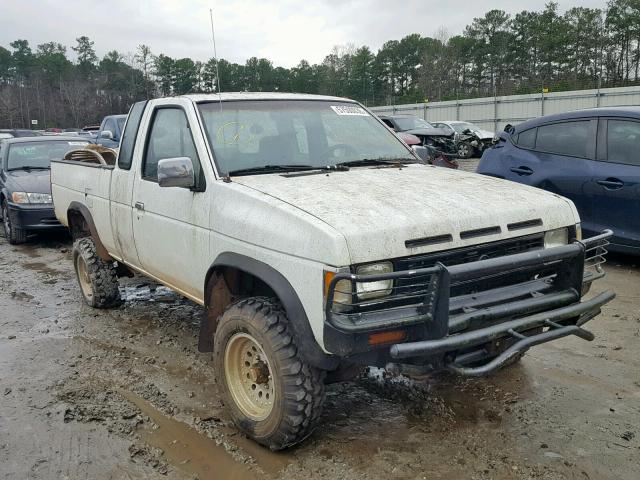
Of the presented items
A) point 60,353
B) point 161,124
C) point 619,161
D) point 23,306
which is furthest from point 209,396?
point 619,161

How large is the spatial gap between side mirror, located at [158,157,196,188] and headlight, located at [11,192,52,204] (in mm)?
6584

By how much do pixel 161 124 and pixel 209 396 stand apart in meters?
2.05

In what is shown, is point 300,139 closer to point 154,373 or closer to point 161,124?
point 161,124

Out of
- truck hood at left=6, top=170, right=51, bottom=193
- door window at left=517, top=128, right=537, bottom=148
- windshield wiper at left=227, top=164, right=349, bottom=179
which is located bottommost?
truck hood at left=6, top=170, right=51, bottom=193

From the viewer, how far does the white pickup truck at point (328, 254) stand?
9.01 ft

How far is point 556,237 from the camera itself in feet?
11.3

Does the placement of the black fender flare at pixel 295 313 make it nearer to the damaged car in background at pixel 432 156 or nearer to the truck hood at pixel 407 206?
the truck hood at pixel 407 206

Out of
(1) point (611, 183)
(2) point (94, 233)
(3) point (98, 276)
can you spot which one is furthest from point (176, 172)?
(1) point (611, 183)

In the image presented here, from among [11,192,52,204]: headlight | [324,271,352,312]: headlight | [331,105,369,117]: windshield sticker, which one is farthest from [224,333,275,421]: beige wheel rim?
[11,192,52,204]: headlight

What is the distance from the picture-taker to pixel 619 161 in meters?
6.35

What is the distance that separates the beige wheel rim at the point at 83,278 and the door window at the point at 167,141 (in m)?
2.03

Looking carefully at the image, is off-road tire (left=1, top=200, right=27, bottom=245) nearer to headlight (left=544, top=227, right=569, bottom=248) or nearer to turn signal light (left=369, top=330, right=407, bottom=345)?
turn signal light (left=369, top=330, right=407, bottom=345)

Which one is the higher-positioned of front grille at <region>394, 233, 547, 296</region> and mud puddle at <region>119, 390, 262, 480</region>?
front grille at <region>394, 233, 547, 296</region>

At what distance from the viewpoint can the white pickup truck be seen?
2746 millimetres
